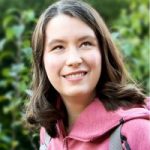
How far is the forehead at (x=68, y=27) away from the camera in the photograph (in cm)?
212

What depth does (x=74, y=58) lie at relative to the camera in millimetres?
2094

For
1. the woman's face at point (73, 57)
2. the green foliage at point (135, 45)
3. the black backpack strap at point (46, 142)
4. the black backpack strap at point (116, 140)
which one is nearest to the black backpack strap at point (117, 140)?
the black backpack strap at point (116, 140)

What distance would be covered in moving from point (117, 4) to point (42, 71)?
22.4ft

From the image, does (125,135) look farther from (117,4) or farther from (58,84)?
(117,4)

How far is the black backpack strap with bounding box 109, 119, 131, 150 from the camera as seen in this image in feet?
6.36

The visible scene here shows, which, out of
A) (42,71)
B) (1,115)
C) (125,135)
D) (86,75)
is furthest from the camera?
(1,115)

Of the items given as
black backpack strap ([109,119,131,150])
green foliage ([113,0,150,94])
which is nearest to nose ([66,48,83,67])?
black backpack strap ([109,119,131,150])

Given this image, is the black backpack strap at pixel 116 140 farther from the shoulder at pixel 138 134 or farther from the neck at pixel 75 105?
the neck at pixel 75 105

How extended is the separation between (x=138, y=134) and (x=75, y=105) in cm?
42

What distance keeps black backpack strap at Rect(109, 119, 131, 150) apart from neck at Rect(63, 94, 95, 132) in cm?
26

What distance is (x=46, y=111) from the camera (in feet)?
7.99

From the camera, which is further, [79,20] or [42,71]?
[42,71]

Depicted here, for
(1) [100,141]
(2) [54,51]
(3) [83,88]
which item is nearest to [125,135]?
(1) [100,141]

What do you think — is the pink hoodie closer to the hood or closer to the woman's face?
the hood
